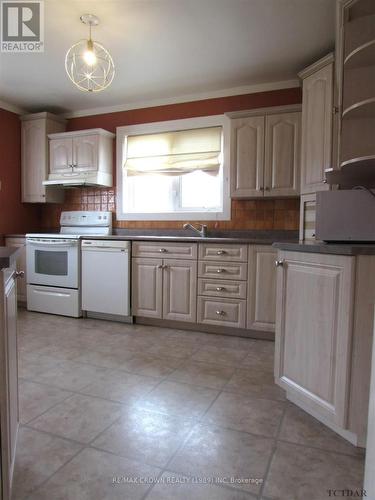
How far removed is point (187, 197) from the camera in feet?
12.6

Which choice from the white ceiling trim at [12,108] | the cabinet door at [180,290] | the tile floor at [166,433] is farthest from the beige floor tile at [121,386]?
the white ceiling trim at [12,108]

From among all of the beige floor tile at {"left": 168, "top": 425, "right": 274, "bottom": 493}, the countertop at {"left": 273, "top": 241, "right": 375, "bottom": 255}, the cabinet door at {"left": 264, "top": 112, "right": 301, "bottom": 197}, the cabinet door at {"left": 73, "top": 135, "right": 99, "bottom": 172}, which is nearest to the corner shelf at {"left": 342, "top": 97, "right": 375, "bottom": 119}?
the countertop at {"left": 273, "top": 241, "right": 375, "bottom": 255}

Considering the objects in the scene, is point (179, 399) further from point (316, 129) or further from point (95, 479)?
point (316, 129)

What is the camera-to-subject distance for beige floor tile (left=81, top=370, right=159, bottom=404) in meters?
1.92

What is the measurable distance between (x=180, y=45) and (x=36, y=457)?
2.90 m

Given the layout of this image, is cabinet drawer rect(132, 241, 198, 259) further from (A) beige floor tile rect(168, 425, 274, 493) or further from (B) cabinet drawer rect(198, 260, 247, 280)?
(A) beige floor tile rect(168, 425, 274, 493)

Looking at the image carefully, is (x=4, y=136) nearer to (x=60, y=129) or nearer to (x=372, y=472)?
(x=60, y=129)

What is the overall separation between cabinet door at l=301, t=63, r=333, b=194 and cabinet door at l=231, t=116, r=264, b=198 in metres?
0.42

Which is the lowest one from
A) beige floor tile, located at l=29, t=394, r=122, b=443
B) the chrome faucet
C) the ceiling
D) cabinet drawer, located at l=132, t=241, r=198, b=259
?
beige floor tile, located at l=29, t=394, r=122, b=443

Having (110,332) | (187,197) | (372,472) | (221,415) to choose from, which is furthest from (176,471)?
(187,197)

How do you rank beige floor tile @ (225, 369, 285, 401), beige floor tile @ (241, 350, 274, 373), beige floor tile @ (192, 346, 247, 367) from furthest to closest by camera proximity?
beige floor tile @ (192, 346, 247, 367) < beige floor tile @ (241, 350, 274, 373) < beige floor tile @ (225, 369, 285, 401)

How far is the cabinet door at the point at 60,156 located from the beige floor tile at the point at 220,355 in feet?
8.79

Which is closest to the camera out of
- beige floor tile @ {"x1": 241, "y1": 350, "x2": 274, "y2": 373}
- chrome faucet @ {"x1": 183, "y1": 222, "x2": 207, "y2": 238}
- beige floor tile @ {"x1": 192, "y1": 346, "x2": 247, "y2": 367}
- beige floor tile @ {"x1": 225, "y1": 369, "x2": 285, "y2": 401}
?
beige floor tile @ {"x1": 225, "y1": 369, "x2": 285, "y2": 401}

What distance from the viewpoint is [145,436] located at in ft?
5.07
